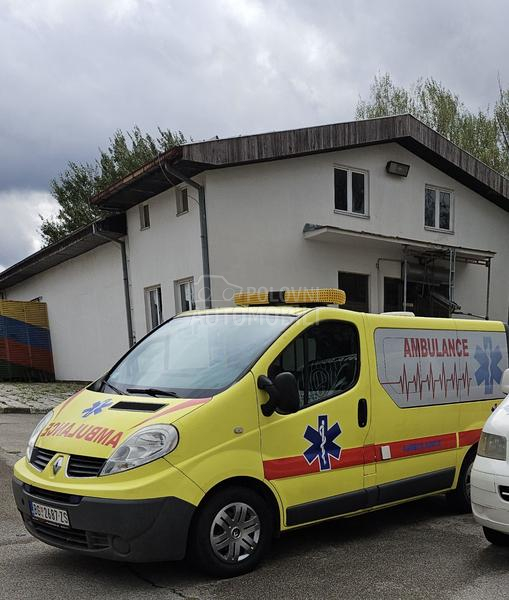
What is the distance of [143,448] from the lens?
358 centimetres

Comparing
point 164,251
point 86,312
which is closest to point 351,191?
point 164,251

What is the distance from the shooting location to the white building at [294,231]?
1120 centimetres

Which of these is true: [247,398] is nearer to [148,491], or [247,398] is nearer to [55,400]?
[148,491]

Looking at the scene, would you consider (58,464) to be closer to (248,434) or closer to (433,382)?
(248,434)

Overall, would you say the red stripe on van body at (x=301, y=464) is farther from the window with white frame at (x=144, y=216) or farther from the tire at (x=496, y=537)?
the window with white frame at (x=144, y=216)

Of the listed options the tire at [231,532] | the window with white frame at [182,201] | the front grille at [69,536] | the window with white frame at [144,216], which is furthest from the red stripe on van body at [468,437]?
the window with white frame at [144,216]

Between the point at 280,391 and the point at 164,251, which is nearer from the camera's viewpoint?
the point at 280,391

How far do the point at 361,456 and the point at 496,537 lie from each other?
3.92 feet

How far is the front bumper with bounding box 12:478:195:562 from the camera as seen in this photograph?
344 centimetres

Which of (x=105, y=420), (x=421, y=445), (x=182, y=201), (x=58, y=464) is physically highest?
(x=182, y=201)

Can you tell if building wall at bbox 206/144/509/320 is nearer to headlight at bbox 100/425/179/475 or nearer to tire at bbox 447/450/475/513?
tire at bbox 447/450/475/513

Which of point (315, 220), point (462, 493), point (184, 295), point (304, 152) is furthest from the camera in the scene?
point (315, 220)

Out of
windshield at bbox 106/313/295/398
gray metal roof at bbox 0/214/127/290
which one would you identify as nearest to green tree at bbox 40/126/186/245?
gray metal roof at bbox 0/214/127/290

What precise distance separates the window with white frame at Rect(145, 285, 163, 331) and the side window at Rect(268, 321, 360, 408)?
910 centimetres
